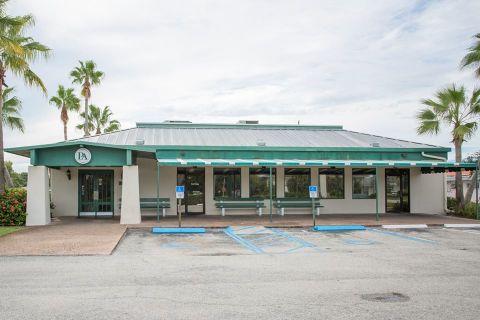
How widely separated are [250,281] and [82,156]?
1126 cm

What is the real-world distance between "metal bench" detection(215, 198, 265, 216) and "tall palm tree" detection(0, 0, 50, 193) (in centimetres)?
906

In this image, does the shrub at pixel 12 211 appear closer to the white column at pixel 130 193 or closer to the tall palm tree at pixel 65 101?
the white column at pixel 130 193

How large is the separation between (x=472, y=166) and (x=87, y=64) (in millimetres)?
30759

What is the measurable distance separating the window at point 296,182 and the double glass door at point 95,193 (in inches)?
325

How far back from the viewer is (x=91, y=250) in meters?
11.1

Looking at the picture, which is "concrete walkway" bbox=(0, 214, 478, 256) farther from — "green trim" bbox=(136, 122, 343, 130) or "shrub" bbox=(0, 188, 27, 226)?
"green trim" bbox=(136, 122, 343, 130)

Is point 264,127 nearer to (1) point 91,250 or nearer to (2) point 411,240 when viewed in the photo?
(2) point 411,240

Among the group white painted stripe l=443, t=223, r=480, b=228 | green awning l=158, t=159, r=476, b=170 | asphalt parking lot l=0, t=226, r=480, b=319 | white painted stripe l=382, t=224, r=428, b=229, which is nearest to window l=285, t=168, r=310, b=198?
green awning l=158, t=159, r=476, b=170

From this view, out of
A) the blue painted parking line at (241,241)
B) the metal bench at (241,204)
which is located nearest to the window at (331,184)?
the metal bench at (241,204)

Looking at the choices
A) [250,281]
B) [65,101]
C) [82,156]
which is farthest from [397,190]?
[65,101]

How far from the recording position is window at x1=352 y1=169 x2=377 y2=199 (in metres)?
22.1

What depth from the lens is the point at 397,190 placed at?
890 inches

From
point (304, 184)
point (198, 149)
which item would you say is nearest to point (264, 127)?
point (304, 184)

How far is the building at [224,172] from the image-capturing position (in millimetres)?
17281
